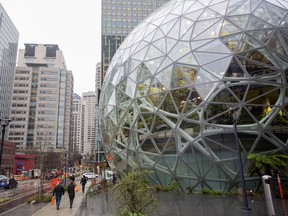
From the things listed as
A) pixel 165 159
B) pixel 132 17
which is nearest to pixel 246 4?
pixel 165 159

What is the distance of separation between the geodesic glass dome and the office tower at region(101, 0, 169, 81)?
2646 inches

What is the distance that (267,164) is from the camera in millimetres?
12234

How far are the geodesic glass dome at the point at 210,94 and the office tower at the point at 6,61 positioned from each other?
334 ft

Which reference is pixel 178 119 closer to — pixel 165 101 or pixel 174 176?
pixel 165 101

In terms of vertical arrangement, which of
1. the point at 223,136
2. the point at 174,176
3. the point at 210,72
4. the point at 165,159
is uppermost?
the point at 210,72

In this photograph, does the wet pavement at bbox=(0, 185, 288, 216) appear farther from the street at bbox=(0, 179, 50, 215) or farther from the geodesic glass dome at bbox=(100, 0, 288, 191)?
the street at bbox=(0, 179, 50, 215)

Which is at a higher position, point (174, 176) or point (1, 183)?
point (174, 176)

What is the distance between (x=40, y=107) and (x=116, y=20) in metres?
57.6

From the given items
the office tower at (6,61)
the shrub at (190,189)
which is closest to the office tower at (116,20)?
the office tower at (6,61)

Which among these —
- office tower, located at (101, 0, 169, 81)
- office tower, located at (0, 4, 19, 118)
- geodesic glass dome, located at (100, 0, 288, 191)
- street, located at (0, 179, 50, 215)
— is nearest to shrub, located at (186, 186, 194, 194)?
geodesic glass dome, located at (100, 0, 288, 191)

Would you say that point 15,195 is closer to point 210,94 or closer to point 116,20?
point 210,94

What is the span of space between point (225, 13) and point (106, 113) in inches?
455

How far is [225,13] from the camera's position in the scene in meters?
15.0

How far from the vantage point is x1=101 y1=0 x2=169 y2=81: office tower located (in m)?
82.1
